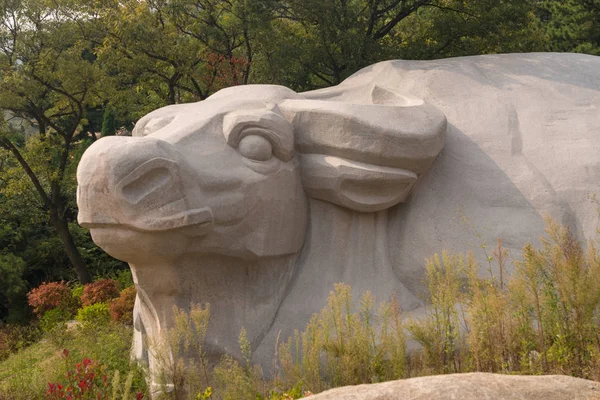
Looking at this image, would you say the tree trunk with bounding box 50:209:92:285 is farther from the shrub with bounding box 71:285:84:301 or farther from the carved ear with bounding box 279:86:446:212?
the carved ear with bounding box 279:86:446:212

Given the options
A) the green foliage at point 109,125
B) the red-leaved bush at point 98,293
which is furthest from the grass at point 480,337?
the green foliage at point 109,125

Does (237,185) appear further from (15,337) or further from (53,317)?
(15,337)

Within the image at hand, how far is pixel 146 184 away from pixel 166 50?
6.35 metres

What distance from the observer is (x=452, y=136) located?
4543 mm

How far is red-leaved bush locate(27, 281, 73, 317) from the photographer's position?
9.80 m

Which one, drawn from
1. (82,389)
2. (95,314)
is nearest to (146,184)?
(82,389)

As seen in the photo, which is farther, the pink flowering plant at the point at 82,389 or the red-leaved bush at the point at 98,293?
the red-leaved bush at the point at 98,293

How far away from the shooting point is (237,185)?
394 centimetres

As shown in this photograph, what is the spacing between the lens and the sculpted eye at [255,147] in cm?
402

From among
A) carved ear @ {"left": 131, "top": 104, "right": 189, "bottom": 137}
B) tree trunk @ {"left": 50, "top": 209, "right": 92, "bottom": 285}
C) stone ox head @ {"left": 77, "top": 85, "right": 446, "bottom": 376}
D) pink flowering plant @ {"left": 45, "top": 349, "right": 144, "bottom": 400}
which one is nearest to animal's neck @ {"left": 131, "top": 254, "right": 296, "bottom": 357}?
stone ox head @ {"left": 77, "top": 85, "right": 446, "bottom": 376}

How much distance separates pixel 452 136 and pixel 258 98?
138cm

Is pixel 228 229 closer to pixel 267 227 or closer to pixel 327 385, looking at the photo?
pixel 267 227

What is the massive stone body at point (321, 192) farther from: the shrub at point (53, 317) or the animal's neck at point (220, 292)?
the shrub at point (53, 317)

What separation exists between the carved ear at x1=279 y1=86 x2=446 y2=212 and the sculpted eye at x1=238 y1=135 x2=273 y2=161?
0.32 meters
